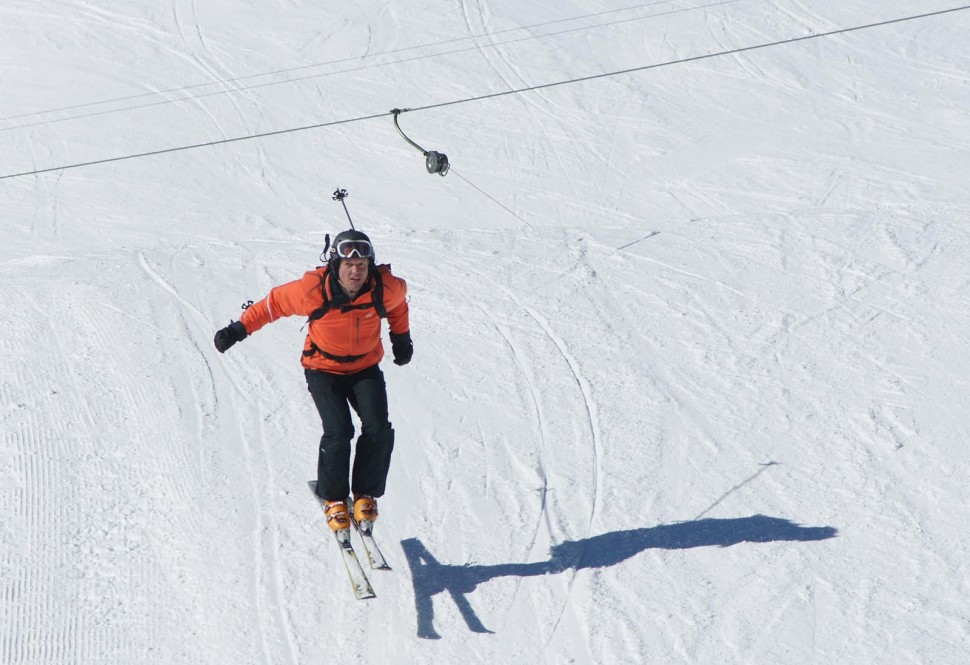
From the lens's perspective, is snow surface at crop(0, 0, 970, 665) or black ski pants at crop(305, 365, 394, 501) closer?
snow surface at crop(0, 0, 970, 665)

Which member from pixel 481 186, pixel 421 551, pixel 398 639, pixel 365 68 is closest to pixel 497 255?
pixel 481 186

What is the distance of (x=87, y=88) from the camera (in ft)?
49.0

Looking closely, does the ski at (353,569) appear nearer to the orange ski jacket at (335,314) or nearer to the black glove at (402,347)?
the orange ski jacket at (335,314)

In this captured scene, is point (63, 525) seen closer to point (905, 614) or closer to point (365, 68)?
point (905, 614)

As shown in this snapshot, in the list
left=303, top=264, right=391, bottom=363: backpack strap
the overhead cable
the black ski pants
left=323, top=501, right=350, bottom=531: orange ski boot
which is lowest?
left=323, top=501, right=350, bottom=531: orange ski boot

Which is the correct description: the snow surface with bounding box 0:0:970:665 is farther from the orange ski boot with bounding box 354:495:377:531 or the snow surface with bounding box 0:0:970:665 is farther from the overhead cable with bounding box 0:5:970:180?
the orange ski boot with bounding box 354:495:377:531

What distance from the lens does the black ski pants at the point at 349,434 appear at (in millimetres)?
5980

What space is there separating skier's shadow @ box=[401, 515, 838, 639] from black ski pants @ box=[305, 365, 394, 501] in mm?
554

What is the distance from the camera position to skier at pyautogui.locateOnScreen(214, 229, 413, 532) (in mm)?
5812

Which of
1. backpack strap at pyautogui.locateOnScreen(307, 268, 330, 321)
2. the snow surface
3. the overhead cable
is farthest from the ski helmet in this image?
the overhead cable

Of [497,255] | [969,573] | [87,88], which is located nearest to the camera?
[969,573]

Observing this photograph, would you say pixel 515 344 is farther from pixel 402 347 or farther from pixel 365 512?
pixel 365 512

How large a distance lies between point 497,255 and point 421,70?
595 cm

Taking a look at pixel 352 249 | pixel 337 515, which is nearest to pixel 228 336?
pixel 352 249
